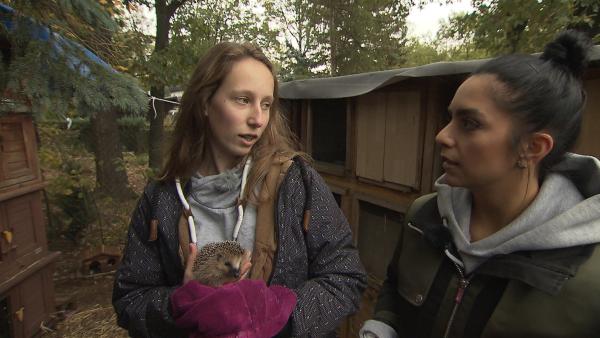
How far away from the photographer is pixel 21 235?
156 inches

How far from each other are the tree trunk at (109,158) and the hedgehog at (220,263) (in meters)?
7.83

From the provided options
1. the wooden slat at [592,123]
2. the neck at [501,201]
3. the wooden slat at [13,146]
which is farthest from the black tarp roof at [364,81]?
the wooden slat at [13,146]

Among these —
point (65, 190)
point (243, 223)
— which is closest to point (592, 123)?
point (243, 223)

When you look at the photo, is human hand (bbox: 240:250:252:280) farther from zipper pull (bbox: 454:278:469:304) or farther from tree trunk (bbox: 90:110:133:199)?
tree trunk (bbox: 90:110:133:199)

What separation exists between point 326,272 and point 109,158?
346 inches

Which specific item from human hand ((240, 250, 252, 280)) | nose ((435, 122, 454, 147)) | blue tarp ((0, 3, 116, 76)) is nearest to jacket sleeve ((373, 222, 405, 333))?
nose ((435, 122, 454, 147))

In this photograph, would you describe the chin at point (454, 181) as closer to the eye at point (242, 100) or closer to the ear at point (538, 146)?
the ear at point (538, 146)

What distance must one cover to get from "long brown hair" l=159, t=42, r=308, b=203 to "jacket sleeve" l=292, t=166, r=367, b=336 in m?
0.22

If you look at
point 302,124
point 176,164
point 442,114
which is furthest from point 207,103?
point 302,124

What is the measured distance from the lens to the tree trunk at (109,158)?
27.5 ft

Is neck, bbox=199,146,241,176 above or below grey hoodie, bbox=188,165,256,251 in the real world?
above

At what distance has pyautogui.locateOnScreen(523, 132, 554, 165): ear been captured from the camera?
1204 millimetres

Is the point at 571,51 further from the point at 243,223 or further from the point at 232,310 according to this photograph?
the point at 232,310

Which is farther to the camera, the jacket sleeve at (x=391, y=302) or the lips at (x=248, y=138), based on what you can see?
the jacket sleeve at (x=391, y=302)
